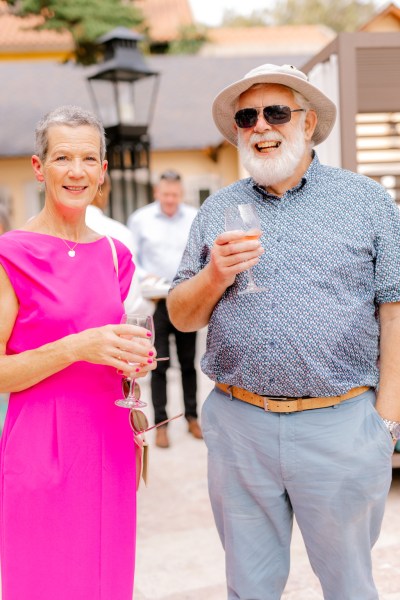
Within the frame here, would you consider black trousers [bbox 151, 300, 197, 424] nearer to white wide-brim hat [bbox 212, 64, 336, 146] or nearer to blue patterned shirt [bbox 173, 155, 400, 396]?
white wide-brim hat [bbox 212, 64, 336, 146]

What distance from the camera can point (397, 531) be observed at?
4039 mm

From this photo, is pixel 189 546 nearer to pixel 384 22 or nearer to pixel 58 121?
pixel 58 121

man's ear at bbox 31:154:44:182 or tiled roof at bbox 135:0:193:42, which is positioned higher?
tiled roof at bbox 135:0:193:42

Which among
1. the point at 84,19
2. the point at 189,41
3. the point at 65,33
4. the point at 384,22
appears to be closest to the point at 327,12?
the point at 189,41

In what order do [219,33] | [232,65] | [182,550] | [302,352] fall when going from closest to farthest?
[302,352] < [182,550] < [232,65] < [219,33]

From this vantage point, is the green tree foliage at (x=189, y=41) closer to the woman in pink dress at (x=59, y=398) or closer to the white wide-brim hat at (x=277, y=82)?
the white wide-brim hat at (x=277, y=82)

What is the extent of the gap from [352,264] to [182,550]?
7.46 ft

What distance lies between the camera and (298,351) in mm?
2279

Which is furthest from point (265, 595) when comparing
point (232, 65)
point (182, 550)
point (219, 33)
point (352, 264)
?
point (219, 33)

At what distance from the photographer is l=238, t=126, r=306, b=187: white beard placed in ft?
7.84

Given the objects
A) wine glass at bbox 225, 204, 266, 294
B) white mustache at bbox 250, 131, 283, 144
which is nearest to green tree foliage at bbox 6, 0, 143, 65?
white mustache at bbox 250, 131, 283, 144

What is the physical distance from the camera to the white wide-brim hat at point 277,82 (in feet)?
7.89

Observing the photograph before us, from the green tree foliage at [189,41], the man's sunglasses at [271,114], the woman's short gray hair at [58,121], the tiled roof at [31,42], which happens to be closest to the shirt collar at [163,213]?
the man's sunglasses at [271,114]

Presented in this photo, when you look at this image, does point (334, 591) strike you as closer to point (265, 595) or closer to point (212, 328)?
point (265, 595)
